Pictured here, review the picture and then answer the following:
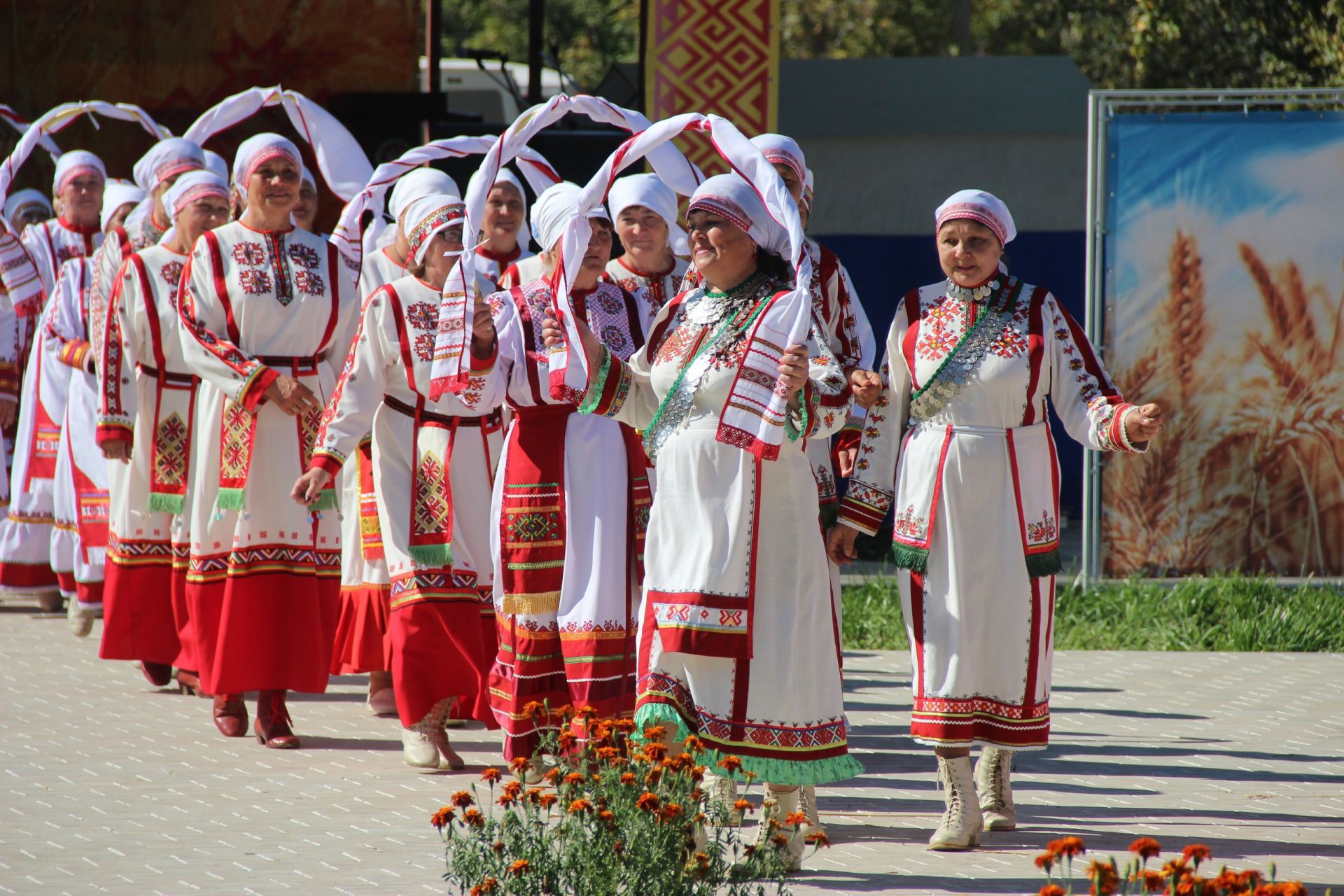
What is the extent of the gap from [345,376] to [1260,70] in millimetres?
14411

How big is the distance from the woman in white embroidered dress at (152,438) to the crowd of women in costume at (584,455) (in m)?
0.01

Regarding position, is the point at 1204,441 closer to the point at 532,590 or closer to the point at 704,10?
the point at 704,10

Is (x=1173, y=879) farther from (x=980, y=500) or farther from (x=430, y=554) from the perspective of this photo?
(x=430, y=554)

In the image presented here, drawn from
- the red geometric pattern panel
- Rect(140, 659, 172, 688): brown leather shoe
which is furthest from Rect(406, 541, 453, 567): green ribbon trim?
the red geometric pattern panel

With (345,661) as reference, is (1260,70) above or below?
above

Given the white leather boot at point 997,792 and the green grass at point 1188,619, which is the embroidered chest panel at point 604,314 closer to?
the white leather boot at point 997,792

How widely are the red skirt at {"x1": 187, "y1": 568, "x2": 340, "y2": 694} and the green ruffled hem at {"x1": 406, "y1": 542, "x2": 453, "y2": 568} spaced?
0.68 meters

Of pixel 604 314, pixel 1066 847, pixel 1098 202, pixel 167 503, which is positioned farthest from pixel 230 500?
pixel 1098 202

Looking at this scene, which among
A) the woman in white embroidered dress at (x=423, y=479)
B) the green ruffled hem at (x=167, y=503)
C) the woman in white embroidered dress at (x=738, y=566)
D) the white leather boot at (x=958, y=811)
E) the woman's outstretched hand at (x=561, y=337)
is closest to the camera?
the woman in white embroidered dress at (x=738, y=566)

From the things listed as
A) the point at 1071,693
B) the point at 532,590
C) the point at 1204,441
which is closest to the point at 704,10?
the point at 1204,441

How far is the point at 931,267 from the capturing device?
13.7 meters

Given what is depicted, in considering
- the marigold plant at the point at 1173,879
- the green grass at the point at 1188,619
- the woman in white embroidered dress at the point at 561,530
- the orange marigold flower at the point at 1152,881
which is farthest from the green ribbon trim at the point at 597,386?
the green grass at the point at 1188,619

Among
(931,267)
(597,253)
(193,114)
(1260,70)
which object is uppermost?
(1260,70)

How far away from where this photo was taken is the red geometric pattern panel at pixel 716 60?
32.1ft
